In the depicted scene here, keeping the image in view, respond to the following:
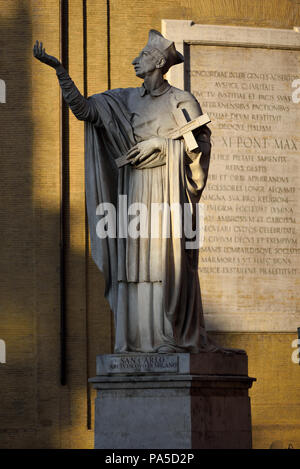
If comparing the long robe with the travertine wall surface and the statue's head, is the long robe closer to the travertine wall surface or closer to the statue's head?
the statue's head

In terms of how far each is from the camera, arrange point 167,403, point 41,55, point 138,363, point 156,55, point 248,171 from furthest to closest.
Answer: point 248,171 < point 156,55 < point 41,55 < point 138,363 < point 167,403

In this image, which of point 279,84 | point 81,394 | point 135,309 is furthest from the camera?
point 279,84

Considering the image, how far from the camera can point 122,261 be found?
820 cm

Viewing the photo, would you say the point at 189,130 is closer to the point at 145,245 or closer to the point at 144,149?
the point at 144,149

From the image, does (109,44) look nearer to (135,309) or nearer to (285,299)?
(285,299)

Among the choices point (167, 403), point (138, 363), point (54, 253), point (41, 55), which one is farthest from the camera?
point (54, 253)

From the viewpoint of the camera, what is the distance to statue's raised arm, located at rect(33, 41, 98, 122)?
8023mm

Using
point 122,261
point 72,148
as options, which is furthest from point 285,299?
point 122,261

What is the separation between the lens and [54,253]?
15.4 meters

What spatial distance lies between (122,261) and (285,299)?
7.80 metres

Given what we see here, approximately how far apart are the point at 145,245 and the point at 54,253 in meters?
7.40

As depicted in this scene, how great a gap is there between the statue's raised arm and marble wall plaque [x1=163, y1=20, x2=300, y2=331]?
7360 millimetres

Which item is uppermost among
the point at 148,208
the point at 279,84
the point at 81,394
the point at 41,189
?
the point at 279,84

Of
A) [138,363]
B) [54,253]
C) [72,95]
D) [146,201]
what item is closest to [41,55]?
[72,95]
